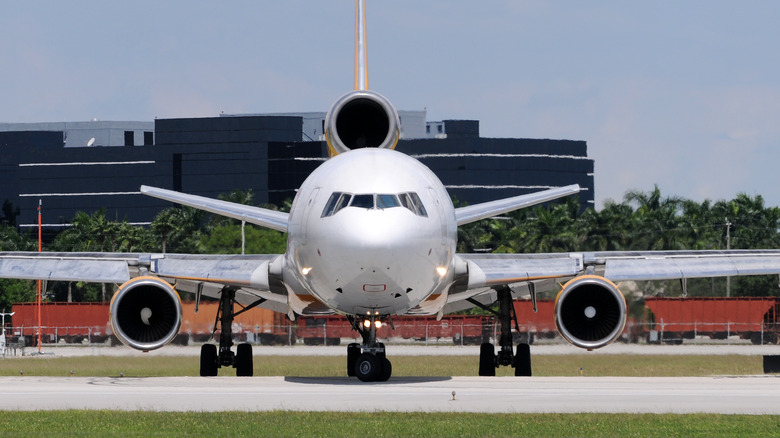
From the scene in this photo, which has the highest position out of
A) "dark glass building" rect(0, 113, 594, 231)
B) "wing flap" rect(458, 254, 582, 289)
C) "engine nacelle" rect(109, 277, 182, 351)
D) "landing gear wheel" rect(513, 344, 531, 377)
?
"dark glass building" rect(0, 113, 594, 231)

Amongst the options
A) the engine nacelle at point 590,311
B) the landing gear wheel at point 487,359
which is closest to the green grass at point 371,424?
the engine nacelle at point 590,311

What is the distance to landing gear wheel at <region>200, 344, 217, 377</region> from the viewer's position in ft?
97.7

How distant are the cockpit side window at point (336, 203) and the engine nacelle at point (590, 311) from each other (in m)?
5.32

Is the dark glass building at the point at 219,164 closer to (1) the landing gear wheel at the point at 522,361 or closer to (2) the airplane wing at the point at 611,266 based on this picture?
(1) the landing gear wheel at the point at 522,361

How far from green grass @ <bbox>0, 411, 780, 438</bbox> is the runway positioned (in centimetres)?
89

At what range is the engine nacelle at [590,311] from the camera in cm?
2711

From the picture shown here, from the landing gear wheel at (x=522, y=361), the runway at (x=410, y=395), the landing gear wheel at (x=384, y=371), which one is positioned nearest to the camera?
the runway at (x=410, y=395)

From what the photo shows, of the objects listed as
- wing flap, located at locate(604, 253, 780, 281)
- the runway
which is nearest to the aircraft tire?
the runway

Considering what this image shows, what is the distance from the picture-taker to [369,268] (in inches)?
931

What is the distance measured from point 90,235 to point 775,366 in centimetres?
7835

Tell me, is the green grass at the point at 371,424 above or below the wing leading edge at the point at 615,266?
below

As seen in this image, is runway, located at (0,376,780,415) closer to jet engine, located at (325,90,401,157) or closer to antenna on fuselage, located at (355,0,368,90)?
jet engine, located at (325,90,401,157)

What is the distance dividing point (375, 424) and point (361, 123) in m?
13.6

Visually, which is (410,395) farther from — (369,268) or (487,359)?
(487,359)
